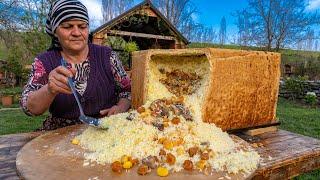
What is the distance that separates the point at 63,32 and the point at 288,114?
7805mm

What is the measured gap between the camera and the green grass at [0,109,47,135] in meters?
6.81

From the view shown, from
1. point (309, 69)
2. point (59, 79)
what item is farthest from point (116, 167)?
point (309, 69)

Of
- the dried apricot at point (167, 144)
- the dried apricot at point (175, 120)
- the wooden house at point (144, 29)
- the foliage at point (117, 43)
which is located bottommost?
the dried apricot at point (167, 144)

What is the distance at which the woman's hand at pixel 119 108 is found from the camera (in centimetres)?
241

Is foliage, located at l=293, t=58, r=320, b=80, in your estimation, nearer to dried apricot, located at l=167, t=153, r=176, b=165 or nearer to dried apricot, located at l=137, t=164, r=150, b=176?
dried apricot, located at l=167, t=153, r=176, b=165

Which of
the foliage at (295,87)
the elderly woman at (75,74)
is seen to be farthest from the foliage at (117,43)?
the elderly woman at (75,74)

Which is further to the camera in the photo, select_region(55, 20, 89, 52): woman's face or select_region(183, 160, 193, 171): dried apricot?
select_region(55, 20, 89, 52): woman's face

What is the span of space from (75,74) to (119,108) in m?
0.42

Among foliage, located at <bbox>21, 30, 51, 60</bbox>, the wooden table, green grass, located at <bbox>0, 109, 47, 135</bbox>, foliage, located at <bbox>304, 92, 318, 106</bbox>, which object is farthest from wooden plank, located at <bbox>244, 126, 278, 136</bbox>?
foliage, located at <bbox>21, 30, 51, 60</bbox>

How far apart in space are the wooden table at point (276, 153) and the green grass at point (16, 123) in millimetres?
5103

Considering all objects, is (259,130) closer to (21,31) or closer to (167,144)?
(167,144)

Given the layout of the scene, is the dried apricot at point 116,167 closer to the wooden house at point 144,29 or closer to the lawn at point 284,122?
the lawn at point 284,122

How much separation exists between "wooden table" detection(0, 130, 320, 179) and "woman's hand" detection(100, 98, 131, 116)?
1.70 ft

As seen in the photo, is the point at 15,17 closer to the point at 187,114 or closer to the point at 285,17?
the point at 187,114
